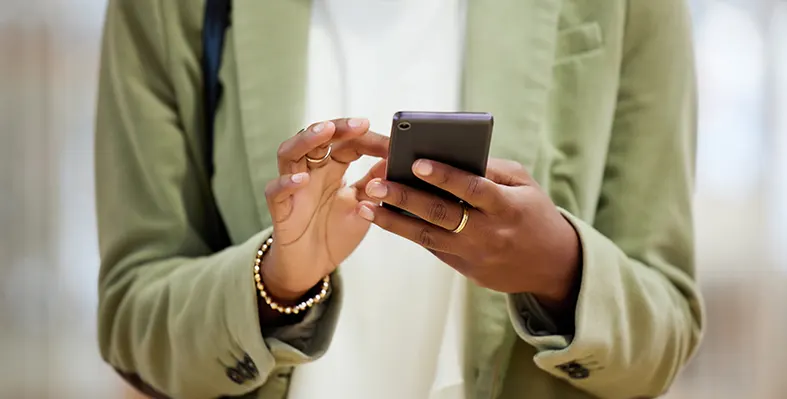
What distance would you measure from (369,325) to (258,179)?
114 millimetres

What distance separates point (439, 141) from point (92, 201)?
37 cm

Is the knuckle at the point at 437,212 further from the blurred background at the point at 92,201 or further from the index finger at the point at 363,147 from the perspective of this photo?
the blurred background at the point at 92,201

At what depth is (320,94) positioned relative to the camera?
526 mm

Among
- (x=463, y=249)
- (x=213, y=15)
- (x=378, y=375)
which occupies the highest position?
(x=213, y=15)

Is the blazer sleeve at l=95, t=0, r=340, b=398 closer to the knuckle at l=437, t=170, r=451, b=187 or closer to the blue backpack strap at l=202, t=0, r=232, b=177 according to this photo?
the blue backpack strap at l=202, t=0, r=232, b=177

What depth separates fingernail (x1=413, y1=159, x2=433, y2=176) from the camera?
39 centimetres

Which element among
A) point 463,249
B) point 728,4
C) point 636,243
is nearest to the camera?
point 463,249

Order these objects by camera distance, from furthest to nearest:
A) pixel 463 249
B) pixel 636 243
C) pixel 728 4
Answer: pixel 728 4
pixel 636 243
pixel 463 249

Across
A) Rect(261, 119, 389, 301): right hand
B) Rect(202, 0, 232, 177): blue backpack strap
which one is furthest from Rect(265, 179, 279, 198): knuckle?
Rect(202, 0, 232, 177): blue backpack strap

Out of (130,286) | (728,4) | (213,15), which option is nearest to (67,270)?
(130,286)

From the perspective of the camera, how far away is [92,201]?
66 cm

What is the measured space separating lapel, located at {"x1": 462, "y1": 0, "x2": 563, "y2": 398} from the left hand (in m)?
0.05

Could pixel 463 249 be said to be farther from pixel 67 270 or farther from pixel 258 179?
pixel 67 270

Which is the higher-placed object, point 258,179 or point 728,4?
point 728,4
